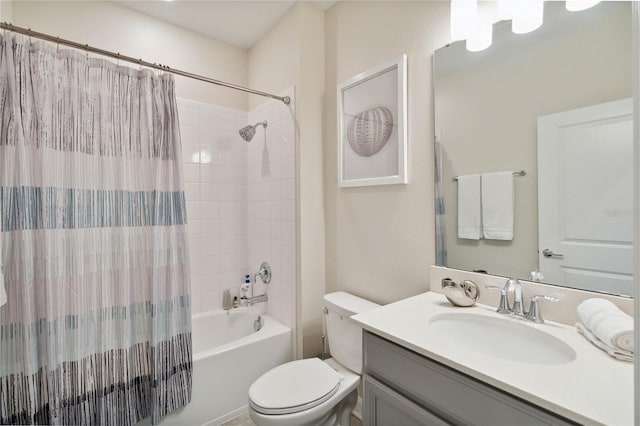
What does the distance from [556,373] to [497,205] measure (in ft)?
2.18

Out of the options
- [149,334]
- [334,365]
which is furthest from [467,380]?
[149,334]

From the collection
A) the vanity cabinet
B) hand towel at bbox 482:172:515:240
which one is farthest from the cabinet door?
hand towel at bbox 482:172:515:240

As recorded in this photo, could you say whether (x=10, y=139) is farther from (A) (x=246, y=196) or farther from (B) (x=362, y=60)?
(B) (x=362, y=60)

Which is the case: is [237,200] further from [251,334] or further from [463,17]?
[463,17]

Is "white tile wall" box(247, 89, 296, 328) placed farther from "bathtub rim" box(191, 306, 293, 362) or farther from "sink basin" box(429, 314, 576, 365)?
"sink basin" box(429, 314, 576, 365)

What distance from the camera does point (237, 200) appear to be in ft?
8.14

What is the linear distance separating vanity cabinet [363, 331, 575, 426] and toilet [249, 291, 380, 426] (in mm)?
310

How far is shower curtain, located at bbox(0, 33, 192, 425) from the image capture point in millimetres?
1164

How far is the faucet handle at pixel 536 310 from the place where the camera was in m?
1.00

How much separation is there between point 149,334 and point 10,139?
3.42 ft

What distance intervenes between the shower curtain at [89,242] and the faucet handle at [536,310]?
5.19 ft

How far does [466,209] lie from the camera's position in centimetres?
129

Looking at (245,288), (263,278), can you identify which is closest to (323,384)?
(263,278)

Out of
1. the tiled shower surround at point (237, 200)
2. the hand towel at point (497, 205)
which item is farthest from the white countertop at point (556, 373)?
the tiled shower surround at point (237, 200)
